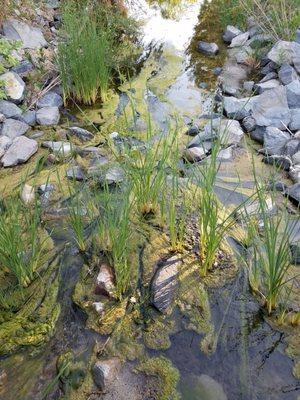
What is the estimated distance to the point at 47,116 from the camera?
4.05m

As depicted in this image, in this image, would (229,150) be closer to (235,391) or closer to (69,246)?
(69,246)

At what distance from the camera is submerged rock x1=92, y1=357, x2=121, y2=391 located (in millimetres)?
1852

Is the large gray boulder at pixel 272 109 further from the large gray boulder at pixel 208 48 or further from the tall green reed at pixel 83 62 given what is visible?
the large gray boulder at pixel 208 48

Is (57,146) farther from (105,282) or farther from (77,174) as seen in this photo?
(105,282)

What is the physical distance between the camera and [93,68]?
4.06 metres

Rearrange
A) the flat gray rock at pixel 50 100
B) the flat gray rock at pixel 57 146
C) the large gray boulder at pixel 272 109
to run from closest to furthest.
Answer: the flat gray rock at pixel 57 146
the large gray boulder at pixel 272 109
the flat gray rock at pixel 50 100

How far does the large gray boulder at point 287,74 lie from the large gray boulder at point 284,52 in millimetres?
148

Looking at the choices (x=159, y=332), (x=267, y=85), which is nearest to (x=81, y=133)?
(x=267, y=85)

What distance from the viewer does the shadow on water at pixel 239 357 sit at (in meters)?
1.86

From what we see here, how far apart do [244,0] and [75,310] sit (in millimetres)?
5387

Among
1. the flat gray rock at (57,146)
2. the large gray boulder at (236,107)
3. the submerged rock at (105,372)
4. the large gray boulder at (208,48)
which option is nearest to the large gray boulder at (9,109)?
the flat gray rock at (57,146)

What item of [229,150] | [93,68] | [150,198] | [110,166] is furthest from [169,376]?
[93,68]

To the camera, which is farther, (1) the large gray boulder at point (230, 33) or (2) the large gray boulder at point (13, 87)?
(1) the large gray boulder at point (230, 33)

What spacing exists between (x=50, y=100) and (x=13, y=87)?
0.39 meters
